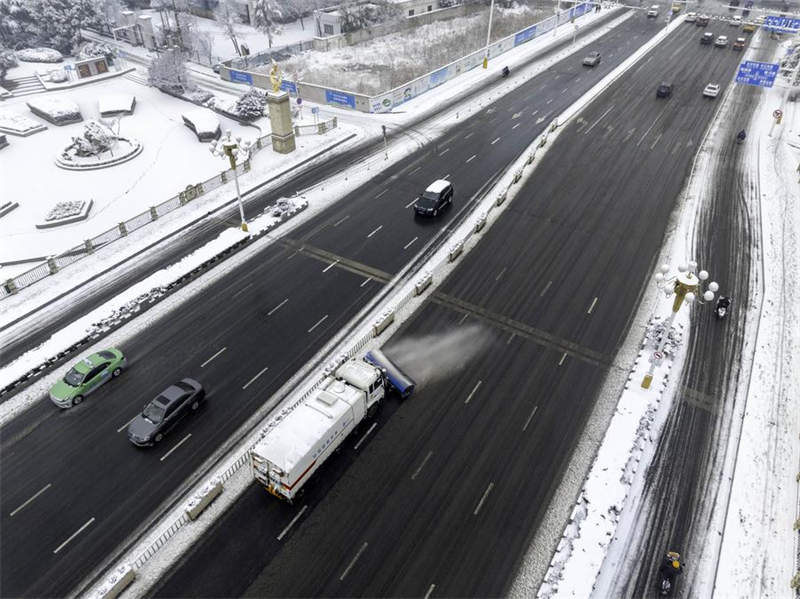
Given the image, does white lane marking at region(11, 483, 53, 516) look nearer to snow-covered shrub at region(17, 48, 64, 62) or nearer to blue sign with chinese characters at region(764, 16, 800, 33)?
snow-covered shrub at region(17, 48, 64, 62)

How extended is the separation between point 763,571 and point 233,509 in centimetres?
2075

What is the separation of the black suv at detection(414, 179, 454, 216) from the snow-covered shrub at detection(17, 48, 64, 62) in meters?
66.3

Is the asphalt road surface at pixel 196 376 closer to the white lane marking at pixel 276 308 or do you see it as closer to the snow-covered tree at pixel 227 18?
the white lane marking at pixel 276 308

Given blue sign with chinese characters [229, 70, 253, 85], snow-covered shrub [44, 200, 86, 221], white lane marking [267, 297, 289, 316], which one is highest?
blue sign with chinese characters [229, 70, 253, 85]

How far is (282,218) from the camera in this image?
39031 mm

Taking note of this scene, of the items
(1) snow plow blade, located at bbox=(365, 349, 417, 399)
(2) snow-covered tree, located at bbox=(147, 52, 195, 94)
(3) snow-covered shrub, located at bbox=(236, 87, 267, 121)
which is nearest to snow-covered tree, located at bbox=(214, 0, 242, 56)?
(2) snow-covered tree, located at bbox=(147, 52, 195, 94)

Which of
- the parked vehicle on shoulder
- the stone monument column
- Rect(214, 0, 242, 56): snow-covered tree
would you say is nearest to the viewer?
the stone monument column

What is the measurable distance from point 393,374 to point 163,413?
1084 centimetres

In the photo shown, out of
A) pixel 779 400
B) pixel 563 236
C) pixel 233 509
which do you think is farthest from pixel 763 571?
pixel 563 236

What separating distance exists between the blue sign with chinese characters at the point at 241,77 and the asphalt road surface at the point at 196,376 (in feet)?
102

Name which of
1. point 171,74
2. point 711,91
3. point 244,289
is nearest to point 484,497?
point 244,289

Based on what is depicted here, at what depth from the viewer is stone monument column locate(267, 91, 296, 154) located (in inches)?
1822

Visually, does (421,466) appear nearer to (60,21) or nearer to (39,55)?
(39,55)

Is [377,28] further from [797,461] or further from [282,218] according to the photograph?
[797,461]
